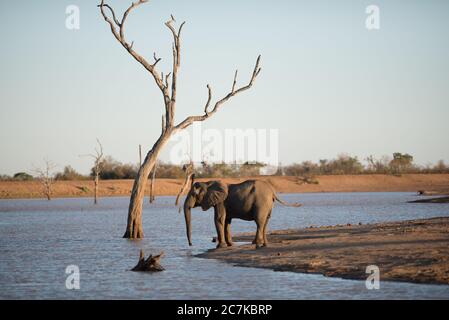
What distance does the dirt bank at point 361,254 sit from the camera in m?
16.4

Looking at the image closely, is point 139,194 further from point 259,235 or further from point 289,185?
point 289,185

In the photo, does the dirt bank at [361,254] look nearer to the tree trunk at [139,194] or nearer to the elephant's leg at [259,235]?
the elephant's leg at [259,235]

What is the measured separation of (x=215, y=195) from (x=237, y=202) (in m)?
0.65

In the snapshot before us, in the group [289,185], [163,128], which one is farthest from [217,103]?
[289,185]

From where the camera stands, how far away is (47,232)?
3378 centimetres

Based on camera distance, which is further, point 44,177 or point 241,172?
point 241,172

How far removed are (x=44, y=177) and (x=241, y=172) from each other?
3949 cm

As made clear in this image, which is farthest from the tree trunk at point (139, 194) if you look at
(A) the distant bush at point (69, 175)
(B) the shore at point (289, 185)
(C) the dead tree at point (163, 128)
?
(A) the distant bush at point (69, 175)

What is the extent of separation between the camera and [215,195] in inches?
888

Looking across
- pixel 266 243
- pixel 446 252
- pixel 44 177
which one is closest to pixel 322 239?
pixel 266 243

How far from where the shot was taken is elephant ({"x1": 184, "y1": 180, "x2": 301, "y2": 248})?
72.9 ft

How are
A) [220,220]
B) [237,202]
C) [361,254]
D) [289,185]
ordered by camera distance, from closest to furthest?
1. [361,254]
2. [237,202]
3. [220,220]
4. [289,185]
